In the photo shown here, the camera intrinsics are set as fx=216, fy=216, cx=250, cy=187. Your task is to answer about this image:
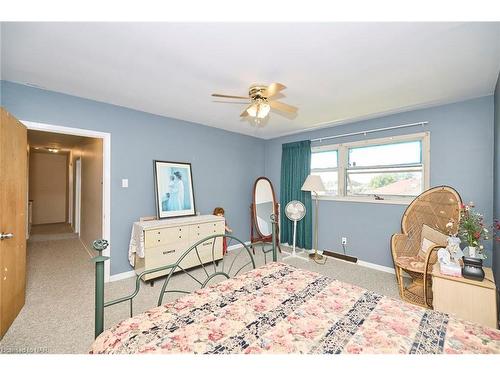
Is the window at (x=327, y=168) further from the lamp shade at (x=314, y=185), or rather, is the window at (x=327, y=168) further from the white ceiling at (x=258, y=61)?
the white ceiling at (x=258, y=61)

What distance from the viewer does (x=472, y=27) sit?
1487mm

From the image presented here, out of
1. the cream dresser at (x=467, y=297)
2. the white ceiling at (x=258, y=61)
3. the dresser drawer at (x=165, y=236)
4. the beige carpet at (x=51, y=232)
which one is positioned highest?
the white ceiling at (x=258, y=61)

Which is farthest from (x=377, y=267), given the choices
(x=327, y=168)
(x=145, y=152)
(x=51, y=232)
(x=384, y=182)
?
(x=51, y=232)

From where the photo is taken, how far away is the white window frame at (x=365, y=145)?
3.01 m

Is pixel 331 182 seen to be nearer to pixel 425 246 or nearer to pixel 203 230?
pixel 425 246

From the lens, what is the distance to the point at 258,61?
1.91 metres

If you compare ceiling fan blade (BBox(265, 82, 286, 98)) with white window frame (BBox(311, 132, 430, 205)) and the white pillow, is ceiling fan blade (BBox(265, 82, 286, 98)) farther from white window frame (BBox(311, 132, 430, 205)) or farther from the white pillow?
the white pillow

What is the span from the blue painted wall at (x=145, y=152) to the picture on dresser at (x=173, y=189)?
0.42 ft

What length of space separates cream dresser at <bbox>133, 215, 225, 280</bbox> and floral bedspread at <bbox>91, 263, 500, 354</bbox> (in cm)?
147

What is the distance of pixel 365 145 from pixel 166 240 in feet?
11.3

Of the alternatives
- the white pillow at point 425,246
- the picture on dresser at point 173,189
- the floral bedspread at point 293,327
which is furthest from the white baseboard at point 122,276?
the white pillow at point 425,246

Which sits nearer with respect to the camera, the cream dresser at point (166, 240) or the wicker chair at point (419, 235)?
the wicker chair at point (419, 235)

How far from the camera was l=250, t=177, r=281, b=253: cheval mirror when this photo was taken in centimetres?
446
